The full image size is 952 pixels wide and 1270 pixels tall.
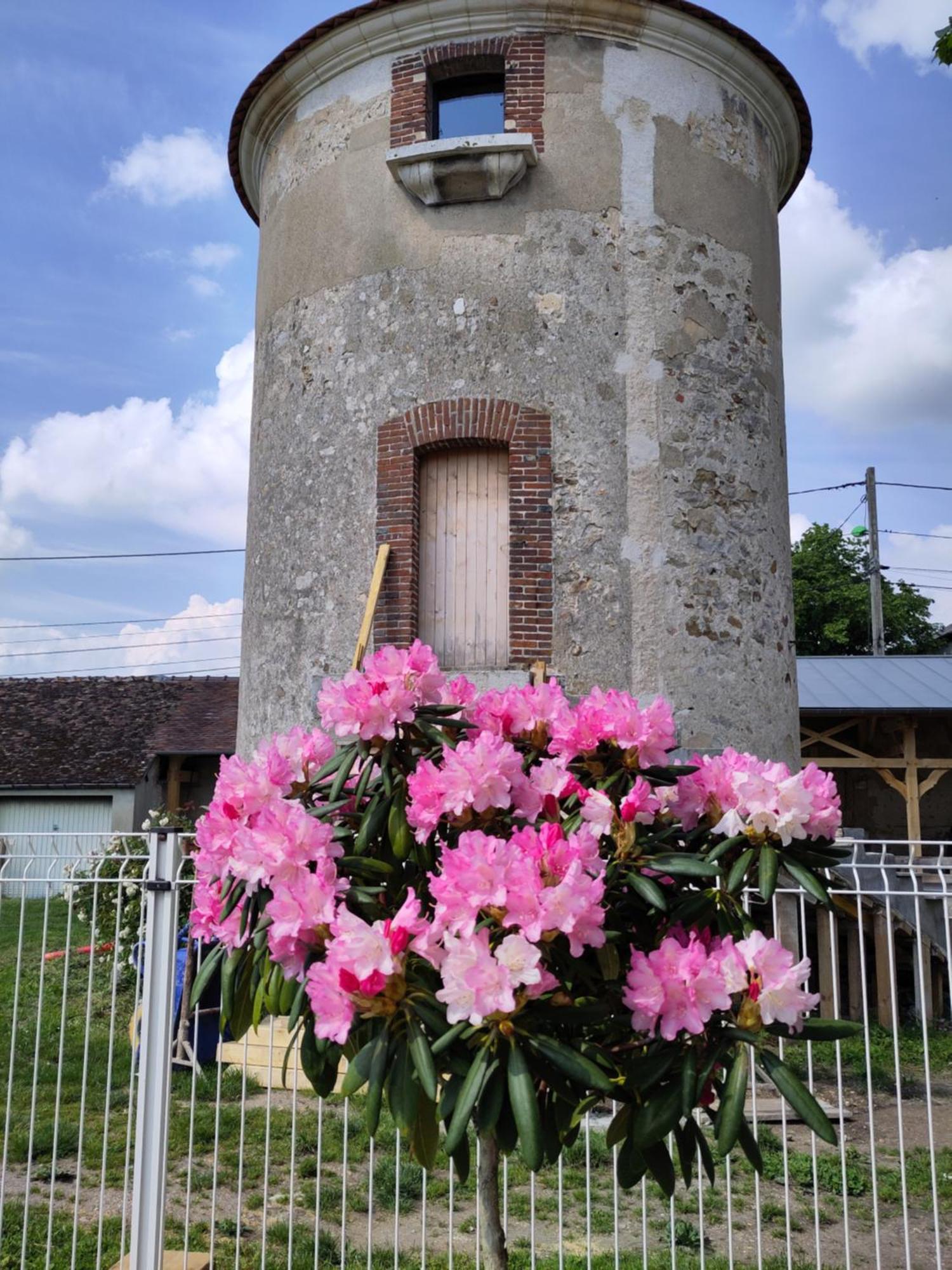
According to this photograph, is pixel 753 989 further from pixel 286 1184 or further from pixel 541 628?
pixel 541 628

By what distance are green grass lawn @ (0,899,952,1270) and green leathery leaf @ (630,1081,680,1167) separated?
2286mm

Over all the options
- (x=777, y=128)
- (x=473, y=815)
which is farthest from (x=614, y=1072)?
(x=777, y=128)

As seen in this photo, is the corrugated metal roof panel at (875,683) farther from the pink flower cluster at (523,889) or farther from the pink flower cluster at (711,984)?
the pink flower cluster at (523,889)

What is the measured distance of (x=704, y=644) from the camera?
927 centimetres

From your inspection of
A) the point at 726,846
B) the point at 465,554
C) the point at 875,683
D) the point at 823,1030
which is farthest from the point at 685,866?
the point at 875,683

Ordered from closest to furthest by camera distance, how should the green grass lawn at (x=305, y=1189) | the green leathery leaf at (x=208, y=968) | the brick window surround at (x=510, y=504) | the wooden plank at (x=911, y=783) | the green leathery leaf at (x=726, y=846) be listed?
the green leathery leaf at (x=726, y=846) → the green leathery leaf at (x=208, y=968) → the green grass lawn at (x=305, y=1189) → the brick window surround at (x=510, y=504) → the wooden plank at (x=911, y=783)

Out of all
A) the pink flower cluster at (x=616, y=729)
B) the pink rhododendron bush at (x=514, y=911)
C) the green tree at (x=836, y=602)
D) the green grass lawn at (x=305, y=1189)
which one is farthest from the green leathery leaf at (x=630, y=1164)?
the green tree at (x=836, y=602)

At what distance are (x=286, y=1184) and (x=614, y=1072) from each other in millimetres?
4288

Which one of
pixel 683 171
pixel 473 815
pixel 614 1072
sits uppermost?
pixel 683 171

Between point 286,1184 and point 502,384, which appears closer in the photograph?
point 286,1184

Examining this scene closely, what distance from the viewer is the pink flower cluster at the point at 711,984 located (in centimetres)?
270

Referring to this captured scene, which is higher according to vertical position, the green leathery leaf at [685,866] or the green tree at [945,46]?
the green tree at [945,46]

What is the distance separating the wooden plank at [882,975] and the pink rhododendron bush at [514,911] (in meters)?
8.02

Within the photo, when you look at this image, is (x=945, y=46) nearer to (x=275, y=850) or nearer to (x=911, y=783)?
(x=275, y=850)
